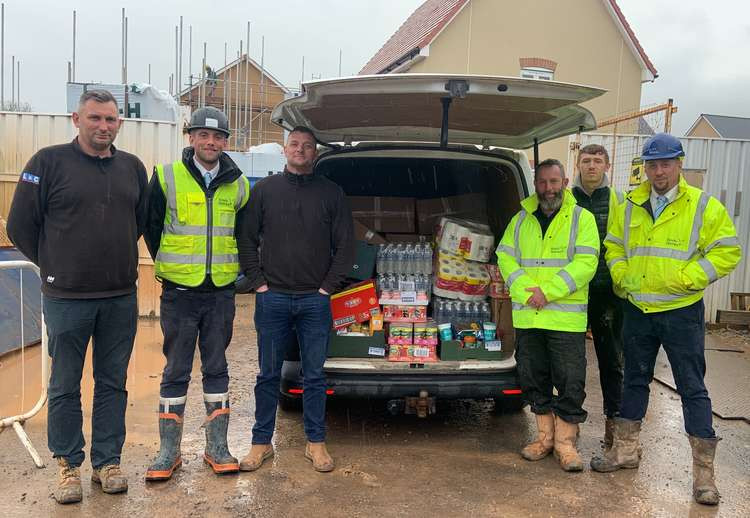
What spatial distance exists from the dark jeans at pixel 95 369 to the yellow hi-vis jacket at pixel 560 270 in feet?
7.33

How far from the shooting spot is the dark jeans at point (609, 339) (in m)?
4.15

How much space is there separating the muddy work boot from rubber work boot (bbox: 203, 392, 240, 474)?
18.9 inches

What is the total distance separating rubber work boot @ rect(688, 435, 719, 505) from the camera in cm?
351

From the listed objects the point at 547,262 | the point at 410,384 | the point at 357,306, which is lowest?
the point at 410,384

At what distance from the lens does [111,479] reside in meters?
3.44

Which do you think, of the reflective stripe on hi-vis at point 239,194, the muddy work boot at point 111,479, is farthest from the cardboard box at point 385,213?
the muddy work boot at point 111,479

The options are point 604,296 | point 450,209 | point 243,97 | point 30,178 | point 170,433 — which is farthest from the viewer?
point 243,97

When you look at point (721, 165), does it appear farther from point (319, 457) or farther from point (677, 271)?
point (319, 457)

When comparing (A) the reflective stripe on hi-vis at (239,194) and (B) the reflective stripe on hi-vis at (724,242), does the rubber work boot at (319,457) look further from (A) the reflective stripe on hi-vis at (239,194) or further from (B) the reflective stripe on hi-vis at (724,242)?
(B) the reflective stripe on hi-vis at (724,242)

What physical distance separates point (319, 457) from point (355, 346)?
0.73 meters

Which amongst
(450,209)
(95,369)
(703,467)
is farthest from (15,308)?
(703,467)

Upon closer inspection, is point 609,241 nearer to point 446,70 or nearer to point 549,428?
point 549,428

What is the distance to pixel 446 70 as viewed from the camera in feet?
52.1

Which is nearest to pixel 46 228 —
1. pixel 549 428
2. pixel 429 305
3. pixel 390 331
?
pixel 390 331
